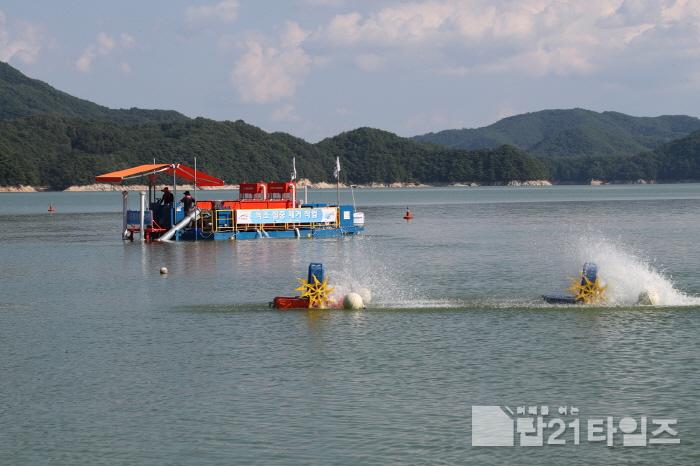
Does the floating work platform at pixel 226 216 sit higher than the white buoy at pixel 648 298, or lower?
higher

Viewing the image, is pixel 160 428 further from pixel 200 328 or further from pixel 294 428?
pixel 200 328

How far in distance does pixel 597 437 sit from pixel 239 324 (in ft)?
40.8

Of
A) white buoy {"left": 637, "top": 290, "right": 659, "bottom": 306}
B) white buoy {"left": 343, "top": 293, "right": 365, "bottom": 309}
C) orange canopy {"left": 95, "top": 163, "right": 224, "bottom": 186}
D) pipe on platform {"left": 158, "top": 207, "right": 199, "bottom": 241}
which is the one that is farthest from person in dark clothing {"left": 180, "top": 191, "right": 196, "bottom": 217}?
white buoy {"left": 637, "top": 290, "right": 659, "bottom": 306}

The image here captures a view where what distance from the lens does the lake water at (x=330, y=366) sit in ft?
46.4

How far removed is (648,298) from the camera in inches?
1058

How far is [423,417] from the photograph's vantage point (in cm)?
1538

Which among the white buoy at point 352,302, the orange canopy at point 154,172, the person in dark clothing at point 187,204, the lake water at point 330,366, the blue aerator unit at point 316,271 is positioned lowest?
the lake water at point 330,366

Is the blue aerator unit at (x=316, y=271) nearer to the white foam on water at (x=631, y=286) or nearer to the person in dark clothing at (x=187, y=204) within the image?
the white foam on water at (x=631, y=286)

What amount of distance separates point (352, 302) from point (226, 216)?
110ft

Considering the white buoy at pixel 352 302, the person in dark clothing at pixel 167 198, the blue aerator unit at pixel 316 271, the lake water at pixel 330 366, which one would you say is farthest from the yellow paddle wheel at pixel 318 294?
the person in dark clothing at pixel 167 198

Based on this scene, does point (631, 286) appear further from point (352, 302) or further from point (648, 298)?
point (352, 302)

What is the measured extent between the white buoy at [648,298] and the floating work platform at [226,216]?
115 ft

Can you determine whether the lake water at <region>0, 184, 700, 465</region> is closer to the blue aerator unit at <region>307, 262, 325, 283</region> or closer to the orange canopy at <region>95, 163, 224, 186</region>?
the blue aerator unit at <region>307, 262, 325, 283</region>

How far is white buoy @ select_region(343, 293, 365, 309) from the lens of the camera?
26.9 metres
